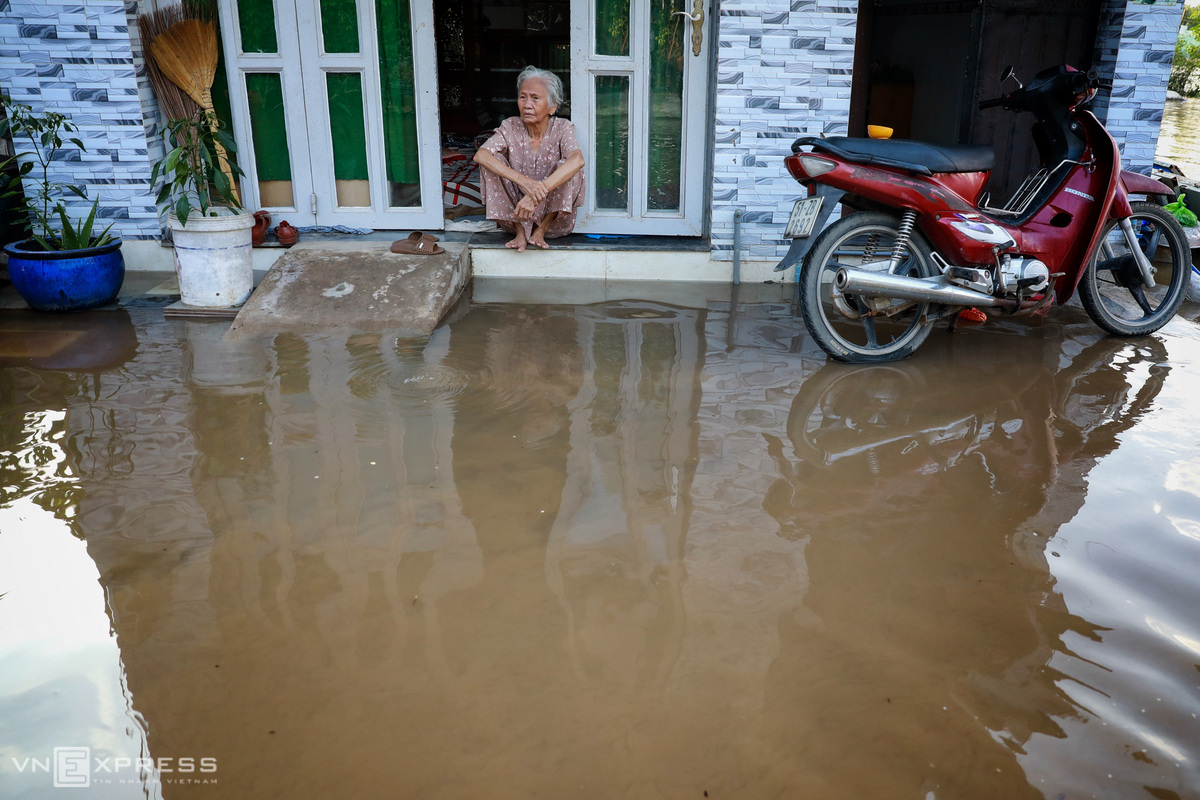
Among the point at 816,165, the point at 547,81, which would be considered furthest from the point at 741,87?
the point at 816,165

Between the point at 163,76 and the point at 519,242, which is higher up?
the point at 163,76

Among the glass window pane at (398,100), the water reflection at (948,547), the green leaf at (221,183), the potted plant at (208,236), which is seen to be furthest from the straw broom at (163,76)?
the water reflection at (948,547)

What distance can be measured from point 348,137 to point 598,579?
3.89 m

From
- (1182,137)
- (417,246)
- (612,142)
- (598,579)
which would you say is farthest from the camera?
(1182,137)

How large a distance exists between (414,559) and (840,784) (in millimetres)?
1193

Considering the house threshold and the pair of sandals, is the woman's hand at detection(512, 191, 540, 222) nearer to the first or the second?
the house threshold

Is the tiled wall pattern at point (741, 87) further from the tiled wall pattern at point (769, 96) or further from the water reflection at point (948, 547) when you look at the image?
the water reflection at point (948, 547)

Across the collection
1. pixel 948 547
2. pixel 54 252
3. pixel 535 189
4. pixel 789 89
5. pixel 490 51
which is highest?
pixel 490 51

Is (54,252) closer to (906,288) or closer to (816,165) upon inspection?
(816,165)

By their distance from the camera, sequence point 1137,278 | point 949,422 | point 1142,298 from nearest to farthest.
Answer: point 949,422 < point 1137,278 < point 1142,298

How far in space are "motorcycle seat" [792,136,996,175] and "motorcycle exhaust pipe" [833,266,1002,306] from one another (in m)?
0.44

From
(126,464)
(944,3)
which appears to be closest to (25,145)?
(126,464)

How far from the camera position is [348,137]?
5.20 m

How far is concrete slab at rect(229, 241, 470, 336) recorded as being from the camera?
421 cm
